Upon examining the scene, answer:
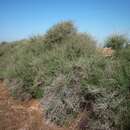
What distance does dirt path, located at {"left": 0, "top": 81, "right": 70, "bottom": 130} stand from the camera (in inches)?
278

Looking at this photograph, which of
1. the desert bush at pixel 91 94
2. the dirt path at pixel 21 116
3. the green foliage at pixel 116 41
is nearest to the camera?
the desert bush at pixel 91 94

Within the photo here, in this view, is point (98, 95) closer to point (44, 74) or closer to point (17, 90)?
point (44, 74)

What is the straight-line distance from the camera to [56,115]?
23.4 ft

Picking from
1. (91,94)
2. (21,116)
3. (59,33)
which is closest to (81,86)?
(91,94)

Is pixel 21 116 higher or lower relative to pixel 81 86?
lower

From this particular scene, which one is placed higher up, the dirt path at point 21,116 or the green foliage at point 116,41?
the green foliage at point 116,41

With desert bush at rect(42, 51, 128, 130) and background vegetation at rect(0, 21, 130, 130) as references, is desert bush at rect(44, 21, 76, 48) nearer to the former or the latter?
background vegetation at rect(0, 21, 130, 130)

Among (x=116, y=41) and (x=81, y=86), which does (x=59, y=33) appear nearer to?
(x=116, y=41)

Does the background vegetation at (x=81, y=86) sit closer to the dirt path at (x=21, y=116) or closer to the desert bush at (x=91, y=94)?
the desert bush at (x=91, y=94)

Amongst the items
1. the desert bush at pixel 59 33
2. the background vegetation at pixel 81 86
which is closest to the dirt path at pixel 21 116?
the background vegetation at pixel 81 86

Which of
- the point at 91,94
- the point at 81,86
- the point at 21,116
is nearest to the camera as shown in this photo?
the point at 91,94

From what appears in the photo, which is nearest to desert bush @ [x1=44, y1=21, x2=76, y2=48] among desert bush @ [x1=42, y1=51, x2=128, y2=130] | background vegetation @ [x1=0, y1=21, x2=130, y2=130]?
background vegetation @ [x1=0, y1=21, x2=130, y2=130]

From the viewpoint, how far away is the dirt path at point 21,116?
7070mm

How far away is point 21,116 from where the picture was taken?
7.96m
